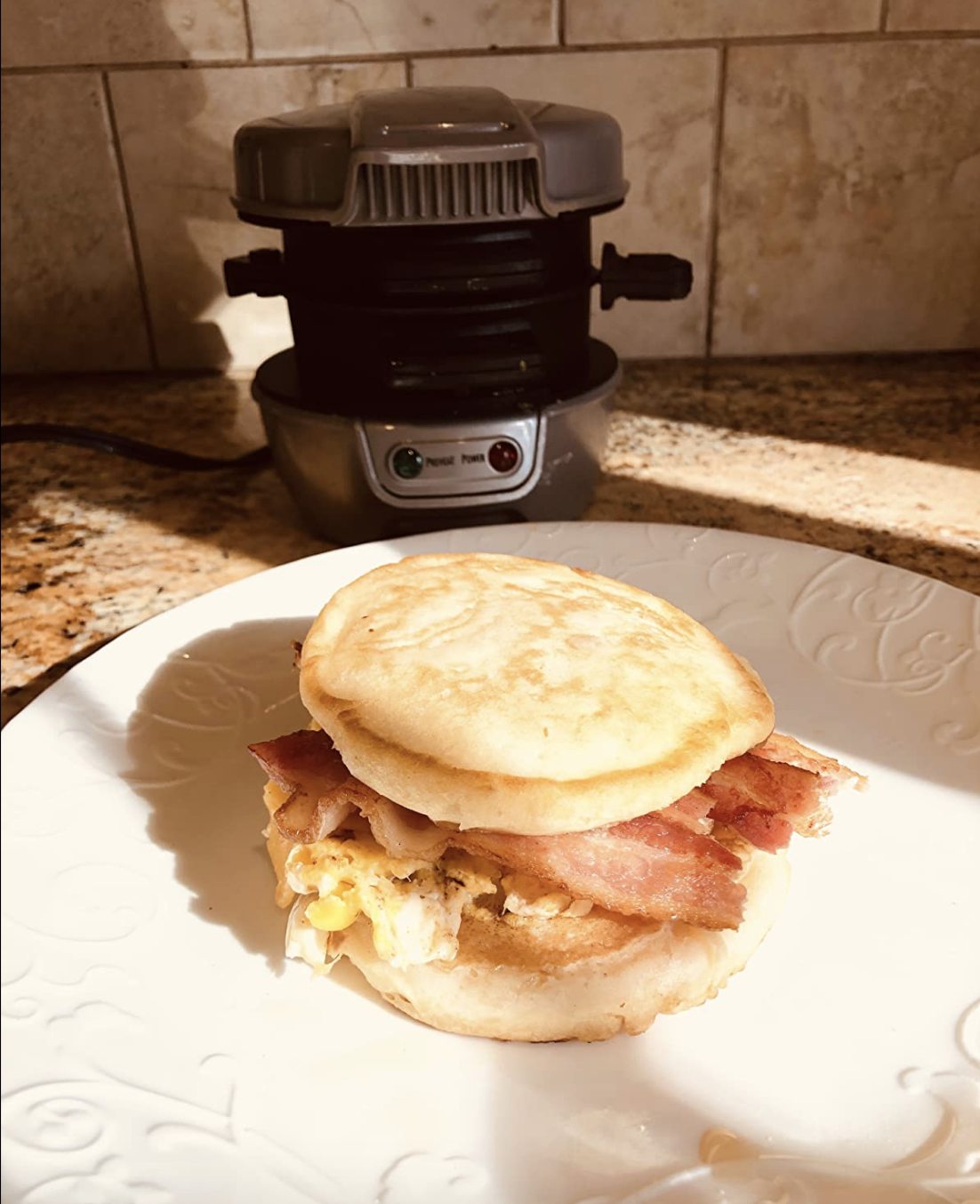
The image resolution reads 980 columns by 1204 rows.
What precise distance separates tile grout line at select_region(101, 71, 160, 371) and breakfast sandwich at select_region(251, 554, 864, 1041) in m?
1.65

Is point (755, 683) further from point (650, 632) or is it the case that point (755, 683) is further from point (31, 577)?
point (31, 577)

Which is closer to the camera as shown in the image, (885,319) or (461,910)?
(461,910)

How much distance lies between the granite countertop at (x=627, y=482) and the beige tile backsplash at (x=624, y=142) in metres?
0.13

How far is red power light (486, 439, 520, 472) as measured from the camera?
1540mm

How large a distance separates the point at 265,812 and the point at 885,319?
6.51 feet

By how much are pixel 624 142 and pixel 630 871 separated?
5.89 feet

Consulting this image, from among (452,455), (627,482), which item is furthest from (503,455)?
(627,482)

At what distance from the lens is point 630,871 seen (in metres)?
0.99

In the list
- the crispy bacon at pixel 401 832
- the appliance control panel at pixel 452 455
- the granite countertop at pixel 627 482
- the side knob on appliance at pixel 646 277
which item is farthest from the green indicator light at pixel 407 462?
the crispy bacon at pixel 401 832

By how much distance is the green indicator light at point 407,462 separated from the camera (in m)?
1.53

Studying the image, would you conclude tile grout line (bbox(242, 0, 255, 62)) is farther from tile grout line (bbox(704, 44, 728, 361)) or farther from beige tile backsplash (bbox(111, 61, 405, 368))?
tile grout line (bbox(704, 44, 728, 361))

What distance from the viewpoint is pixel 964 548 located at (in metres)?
1.70

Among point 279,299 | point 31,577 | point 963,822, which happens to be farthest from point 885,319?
point 31,577

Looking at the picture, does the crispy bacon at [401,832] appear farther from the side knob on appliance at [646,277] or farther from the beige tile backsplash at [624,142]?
the beige tile backsplash at [624,142]
